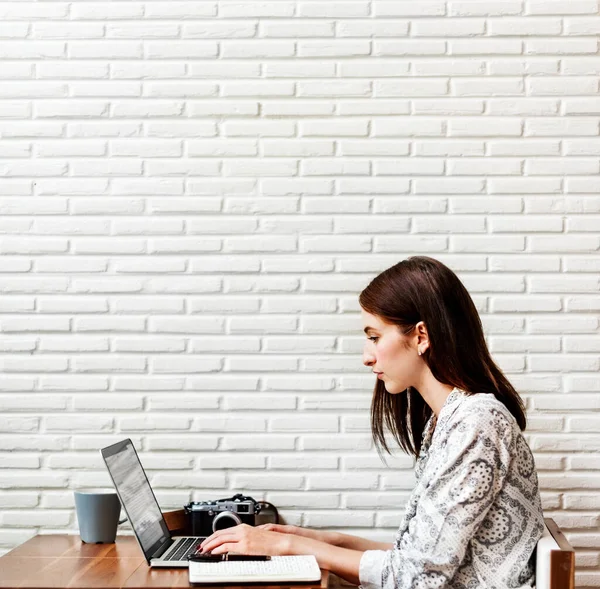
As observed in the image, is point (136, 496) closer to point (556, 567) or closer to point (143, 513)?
point (143, 513)

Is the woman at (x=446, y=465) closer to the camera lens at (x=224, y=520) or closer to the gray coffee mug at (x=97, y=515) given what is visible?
the camera lens at (x=224, y=520)

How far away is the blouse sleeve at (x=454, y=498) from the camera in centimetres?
168

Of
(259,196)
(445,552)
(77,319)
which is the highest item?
(259,196)

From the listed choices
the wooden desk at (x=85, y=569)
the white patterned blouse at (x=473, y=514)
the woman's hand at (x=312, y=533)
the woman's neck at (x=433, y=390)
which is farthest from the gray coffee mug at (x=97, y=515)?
the woman's neck at (x=433, y=390)

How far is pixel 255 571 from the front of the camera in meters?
1.73

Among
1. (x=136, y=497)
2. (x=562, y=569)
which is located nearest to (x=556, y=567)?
(x=562, y=569)

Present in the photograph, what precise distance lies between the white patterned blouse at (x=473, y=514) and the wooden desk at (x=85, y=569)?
212mm

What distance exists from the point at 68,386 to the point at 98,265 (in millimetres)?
366

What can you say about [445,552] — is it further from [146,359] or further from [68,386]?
[68,386]

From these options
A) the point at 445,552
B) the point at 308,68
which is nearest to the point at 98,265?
the point at 308,68

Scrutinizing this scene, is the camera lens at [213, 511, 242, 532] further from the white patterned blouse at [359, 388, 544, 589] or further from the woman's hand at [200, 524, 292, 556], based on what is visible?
the white patterned blouse at [359, 388, 544, 589]

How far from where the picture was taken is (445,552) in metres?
1.67

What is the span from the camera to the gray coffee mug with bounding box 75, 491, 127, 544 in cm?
217

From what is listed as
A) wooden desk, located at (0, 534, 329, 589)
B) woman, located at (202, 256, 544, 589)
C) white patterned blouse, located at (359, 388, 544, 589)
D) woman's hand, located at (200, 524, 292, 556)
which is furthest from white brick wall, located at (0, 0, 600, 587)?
white patterned blouse, located at (359, 388, 544, 589)
